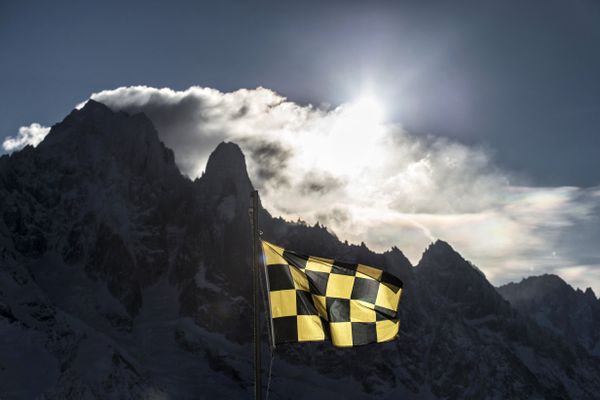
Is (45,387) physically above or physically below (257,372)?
below

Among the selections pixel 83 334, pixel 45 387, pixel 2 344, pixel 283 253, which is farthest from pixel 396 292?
pixel 83 334

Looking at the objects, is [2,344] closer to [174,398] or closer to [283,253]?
[174,398]

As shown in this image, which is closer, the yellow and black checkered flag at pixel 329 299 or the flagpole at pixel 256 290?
the flagpole at pixel 256 290

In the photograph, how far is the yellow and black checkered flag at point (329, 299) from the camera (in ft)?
54.3

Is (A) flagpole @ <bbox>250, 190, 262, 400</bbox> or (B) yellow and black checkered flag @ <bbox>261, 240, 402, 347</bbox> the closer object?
(A) flagpole @ <bbox>250, 190, 262, 400</bbox>

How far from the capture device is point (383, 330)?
57.1 feet

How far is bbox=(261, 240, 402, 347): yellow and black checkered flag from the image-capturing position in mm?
16547

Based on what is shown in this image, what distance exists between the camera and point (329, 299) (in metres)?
17.1

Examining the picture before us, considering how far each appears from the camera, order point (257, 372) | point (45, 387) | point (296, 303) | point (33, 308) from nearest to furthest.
Answer: point (257, 372), point (296, 303), point (45, 387), point (33, 308)

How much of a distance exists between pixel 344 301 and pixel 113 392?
171m

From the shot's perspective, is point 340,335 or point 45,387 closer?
point 340,335

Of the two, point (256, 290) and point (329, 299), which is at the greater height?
point (329, 299)

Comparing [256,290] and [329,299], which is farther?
[329,299]

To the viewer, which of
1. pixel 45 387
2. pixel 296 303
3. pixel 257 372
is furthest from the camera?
pixel 45 387
